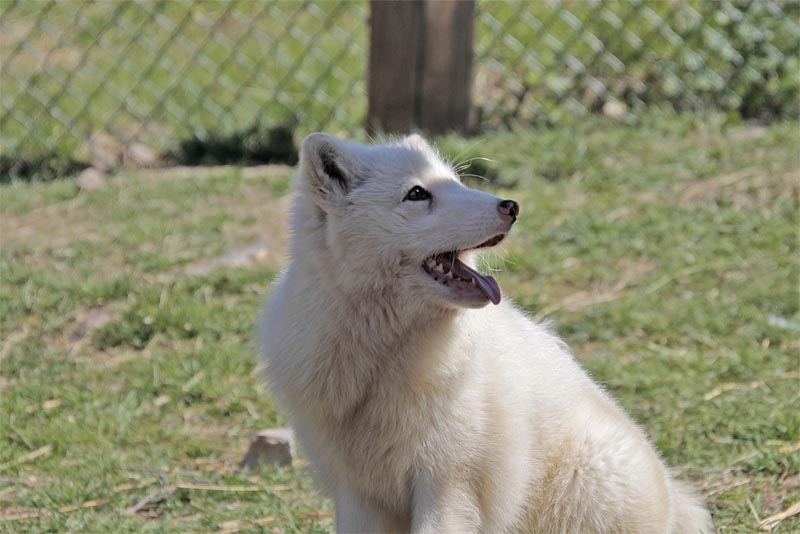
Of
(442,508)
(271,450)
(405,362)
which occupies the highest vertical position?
(405,362)

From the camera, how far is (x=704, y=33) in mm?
7184

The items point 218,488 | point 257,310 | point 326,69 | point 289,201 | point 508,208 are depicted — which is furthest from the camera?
point 326,69

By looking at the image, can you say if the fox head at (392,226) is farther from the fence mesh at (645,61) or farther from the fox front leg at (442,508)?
the fence mesh at (645,61)

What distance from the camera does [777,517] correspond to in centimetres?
343

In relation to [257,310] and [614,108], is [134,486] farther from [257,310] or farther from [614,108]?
[614,108]

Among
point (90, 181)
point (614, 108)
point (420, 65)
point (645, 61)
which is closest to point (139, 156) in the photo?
point (90, 181)

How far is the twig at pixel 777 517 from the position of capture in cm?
341

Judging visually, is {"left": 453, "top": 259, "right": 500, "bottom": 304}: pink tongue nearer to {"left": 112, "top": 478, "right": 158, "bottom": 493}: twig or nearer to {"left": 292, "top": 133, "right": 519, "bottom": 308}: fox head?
{"left": 292, "top": 133, "right": 519, "bottom": 308}: fox head

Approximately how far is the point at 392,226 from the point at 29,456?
1955 mm

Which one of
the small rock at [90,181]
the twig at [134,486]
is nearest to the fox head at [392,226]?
the twig at [134,486]

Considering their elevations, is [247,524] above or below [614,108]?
above

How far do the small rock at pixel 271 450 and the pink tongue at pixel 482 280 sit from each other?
4.57 feet

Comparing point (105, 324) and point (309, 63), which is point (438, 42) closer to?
point (309, 63)

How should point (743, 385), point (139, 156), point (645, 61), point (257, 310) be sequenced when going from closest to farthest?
point (743, 385) → point (257, 310) → point (645, 61) → point (139, 156)
